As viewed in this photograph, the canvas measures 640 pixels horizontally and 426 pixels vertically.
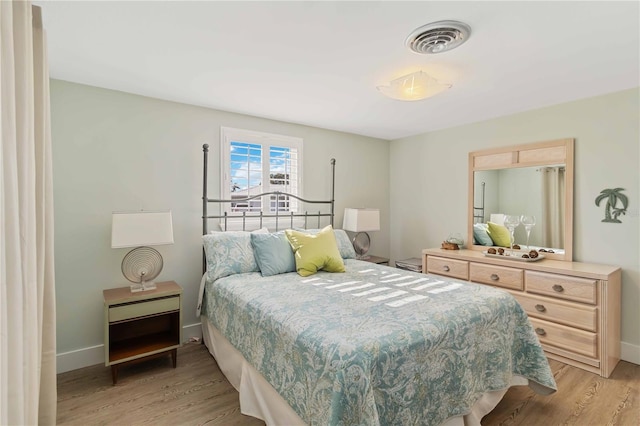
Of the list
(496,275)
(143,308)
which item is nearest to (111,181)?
(143,308)

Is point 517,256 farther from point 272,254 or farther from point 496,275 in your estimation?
point 272,254

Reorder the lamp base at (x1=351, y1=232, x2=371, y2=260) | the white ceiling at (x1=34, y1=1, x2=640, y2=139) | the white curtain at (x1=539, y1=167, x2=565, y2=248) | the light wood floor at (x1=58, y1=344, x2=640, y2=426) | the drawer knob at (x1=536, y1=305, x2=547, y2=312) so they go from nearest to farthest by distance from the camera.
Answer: the white ceiling at (x1=34, y1=1, x2=640, y2=139) < the light wood floor at (x1=58, y1=344, x2=640, y2=426) < the drawer knob at (x1=536, y1=305, x2=547, y2=312) < the white curtain at (x1=539, y1=167, x2=565, y2=248) < the lamp base at (x1=351, y1=232, x2=371, y2=260)

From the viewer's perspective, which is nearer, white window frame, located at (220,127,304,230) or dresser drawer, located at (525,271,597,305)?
dresser drawer, located at (525,271,597,305)

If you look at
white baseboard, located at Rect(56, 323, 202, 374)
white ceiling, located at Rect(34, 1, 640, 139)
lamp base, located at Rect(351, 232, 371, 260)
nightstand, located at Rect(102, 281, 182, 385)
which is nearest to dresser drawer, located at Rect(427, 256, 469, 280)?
lamp base, located at Rect(351, 232, 371, 260)

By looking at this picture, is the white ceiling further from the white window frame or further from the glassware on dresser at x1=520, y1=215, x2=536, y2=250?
the glassware on dresser at x1=520, y1=215, x2=536, y2=250

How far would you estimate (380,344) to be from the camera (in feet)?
4.53

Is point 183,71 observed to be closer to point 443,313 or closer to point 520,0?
point 520,0

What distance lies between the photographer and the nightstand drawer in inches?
91.0

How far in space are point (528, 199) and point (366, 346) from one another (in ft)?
9.43

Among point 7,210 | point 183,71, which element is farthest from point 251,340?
point 183,71

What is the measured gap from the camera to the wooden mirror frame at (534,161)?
2.98m

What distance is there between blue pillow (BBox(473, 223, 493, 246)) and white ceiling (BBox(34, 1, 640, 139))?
137 cm

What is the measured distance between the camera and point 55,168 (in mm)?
2441

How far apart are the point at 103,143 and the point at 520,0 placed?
3.04 metres
